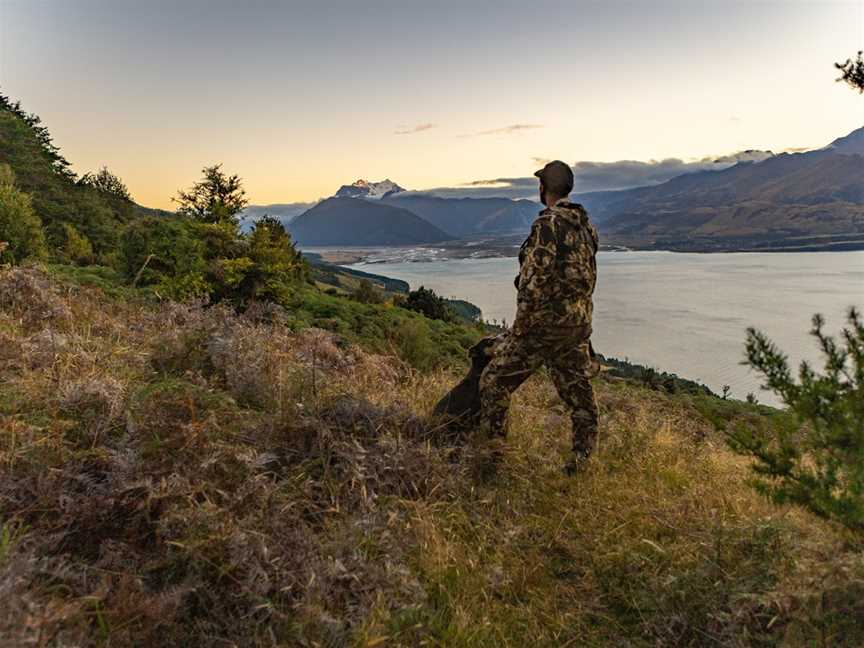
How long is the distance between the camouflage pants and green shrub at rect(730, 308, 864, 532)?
1.71 m

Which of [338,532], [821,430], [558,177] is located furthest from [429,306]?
[821,430]

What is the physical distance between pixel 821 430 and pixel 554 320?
1918 millimetres

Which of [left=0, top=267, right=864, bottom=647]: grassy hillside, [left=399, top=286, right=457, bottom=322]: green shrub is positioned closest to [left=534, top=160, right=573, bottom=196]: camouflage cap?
[left=0, top=267, right=864, bottom=647]: grassy hillside

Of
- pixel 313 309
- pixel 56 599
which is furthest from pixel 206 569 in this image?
pixel 313 309

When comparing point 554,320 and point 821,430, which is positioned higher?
point 554,320

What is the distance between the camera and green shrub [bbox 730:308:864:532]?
6.86 ft

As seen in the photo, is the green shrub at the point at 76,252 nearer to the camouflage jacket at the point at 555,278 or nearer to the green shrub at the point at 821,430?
the camouflage jacket at the point at 555,278

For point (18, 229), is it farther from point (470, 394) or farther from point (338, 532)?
point (338, 532)

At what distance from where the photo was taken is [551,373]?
14.0 feet

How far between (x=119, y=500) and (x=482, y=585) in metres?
1.95

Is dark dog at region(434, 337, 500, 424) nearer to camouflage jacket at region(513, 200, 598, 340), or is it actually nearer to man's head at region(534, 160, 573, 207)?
camouflage jacket at region(513, 200, 598, 340)

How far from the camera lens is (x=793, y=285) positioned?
107 m

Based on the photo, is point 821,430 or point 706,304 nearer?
point 821,430

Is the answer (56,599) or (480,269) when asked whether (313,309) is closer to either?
(56,599)
